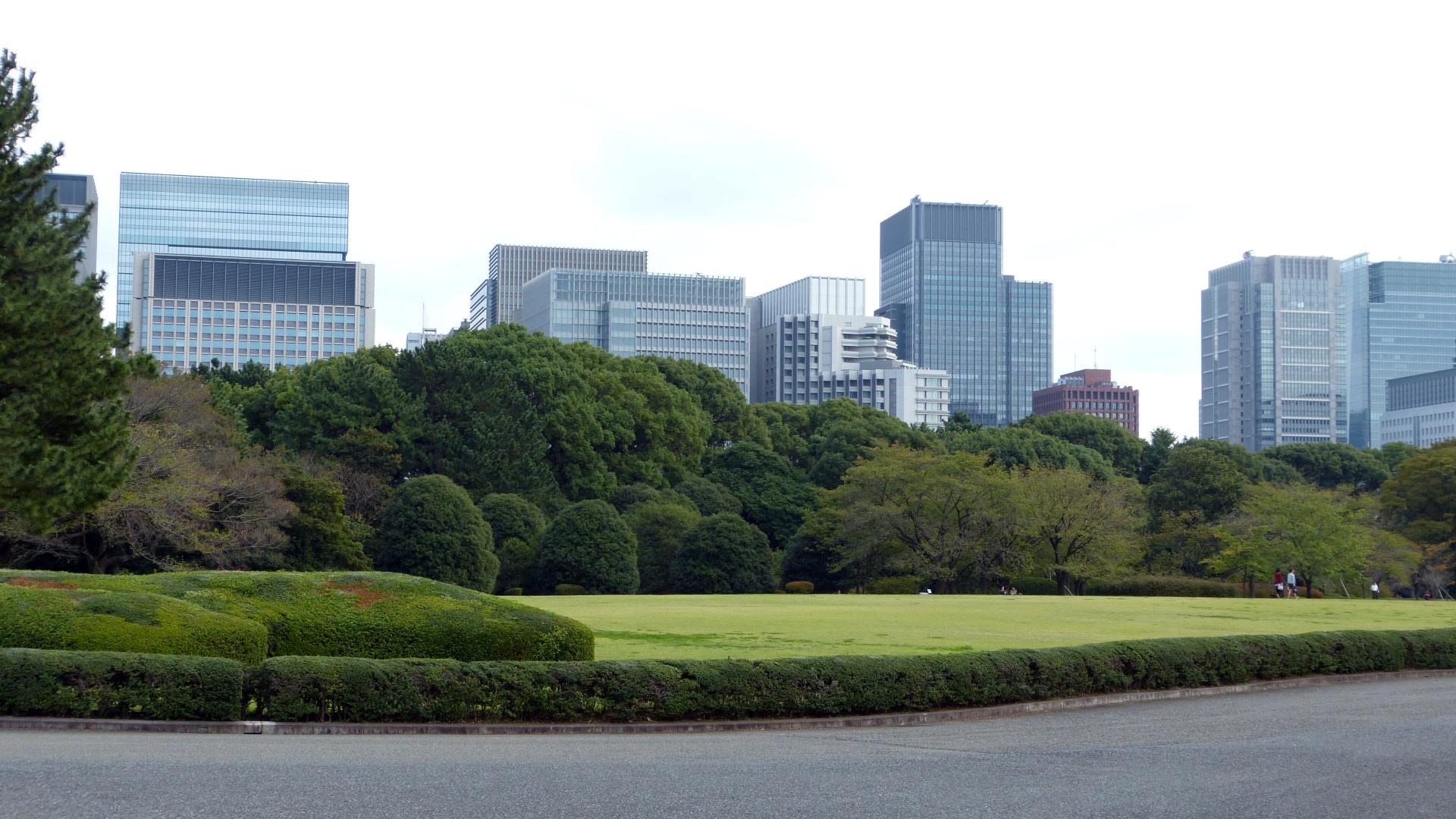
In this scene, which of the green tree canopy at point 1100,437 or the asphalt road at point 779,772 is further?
the green tree canopy at point 1100,437

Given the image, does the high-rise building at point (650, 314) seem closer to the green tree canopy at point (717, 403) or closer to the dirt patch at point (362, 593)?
the green tree canopy at point (717, 403)

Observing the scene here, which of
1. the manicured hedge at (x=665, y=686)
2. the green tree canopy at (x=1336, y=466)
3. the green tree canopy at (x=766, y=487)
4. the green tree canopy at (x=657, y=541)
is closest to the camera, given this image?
the manicured hedge at (x=665, y=686)

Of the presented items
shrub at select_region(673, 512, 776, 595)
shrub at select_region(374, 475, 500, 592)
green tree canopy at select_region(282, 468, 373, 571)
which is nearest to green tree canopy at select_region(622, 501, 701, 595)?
shrub at select_region(673, 512, 776, 595)

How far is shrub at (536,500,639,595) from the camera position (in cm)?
4938

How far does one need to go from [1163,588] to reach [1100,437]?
124 ft

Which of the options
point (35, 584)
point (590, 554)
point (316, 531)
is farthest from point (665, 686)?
Answer: point (590, 554)

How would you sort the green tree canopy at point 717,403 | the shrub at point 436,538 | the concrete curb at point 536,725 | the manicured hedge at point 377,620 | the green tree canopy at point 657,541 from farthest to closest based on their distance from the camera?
the green tree canopy at point 717,403, the green tree canopy at point 657,541, the shrub at point 436,538, the manicured hedge at point 377,620, the concrete curb at point 536,725

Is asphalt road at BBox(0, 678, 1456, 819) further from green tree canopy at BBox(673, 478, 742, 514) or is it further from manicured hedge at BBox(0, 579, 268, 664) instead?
green tree canopy at BBox(673, 478, 742, 514)

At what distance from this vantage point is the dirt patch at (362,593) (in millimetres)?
18969

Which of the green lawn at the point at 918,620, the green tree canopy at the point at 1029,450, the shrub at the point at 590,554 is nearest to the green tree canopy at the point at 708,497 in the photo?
the shrub at the point at 590,554

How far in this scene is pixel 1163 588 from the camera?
5103 centimetres

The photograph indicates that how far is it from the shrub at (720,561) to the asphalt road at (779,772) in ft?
118

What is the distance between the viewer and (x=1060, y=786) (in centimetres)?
1097

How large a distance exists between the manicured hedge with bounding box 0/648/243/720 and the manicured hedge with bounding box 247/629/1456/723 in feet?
1.45
